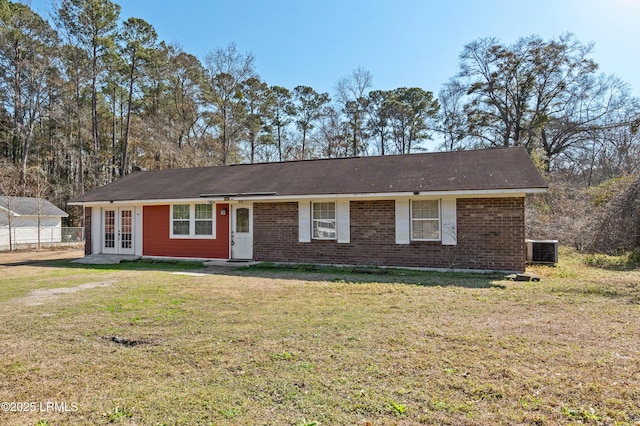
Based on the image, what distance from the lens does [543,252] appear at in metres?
12.7

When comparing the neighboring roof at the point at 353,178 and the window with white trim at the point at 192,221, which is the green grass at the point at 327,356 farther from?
the window with white trim at the point at 192,221

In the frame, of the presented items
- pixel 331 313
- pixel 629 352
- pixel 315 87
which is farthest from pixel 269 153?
pixel 629 352

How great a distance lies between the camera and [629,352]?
14.5ft

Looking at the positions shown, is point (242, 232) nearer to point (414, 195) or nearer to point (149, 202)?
point (149, 202)

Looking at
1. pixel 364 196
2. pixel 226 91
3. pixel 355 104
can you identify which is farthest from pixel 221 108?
pixel 364 196

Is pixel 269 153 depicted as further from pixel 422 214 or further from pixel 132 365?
pixel 132 365

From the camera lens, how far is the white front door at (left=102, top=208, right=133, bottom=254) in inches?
616

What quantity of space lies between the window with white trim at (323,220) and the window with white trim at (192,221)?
3.88 meters

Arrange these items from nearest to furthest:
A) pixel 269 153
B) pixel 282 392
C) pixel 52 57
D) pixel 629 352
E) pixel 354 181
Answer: pixel 282 392
pixel 629 352
pixel 354 181
pixel 52 57
pixel 269 153

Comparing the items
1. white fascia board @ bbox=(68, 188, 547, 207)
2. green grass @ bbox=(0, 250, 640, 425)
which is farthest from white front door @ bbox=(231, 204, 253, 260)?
green grass @ bbox=(0, 250, 640, 425)

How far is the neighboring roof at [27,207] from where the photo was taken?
2450cm

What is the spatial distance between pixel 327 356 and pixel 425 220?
8.02 meters

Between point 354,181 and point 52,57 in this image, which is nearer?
point 354,181

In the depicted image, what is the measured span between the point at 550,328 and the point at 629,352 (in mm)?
1056
